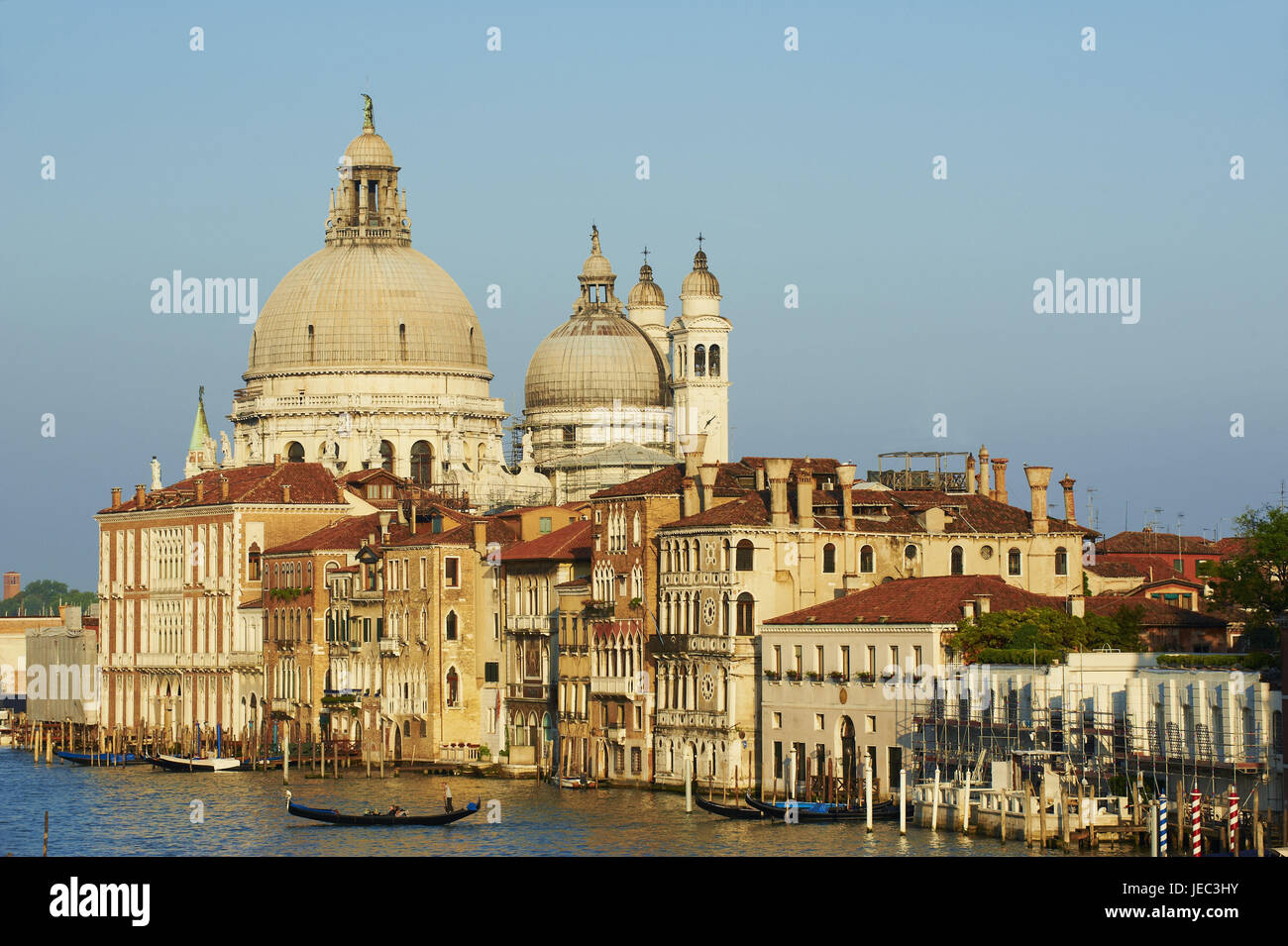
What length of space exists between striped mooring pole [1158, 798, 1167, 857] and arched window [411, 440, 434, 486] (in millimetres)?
63828

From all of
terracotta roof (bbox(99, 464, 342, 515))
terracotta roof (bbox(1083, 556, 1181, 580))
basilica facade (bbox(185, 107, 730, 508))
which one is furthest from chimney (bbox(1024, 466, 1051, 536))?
basilica facade (bbox(185, 107, 730, 508))

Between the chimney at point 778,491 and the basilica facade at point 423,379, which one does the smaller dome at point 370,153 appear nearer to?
the basilica facade at point 423,379

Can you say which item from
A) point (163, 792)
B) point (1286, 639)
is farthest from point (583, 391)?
point (1286, 639)

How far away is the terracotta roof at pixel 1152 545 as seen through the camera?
278 feet

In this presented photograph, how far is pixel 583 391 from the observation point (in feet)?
351

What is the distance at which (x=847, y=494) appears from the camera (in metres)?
62.2

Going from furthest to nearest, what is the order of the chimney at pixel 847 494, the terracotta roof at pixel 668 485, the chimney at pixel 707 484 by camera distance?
the terracotta roof at pixel 668 485, the chimney at pixel 707 484, the chimney at pixel 847 494

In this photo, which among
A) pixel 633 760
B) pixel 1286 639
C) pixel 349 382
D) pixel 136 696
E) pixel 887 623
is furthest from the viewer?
pixel 349 382

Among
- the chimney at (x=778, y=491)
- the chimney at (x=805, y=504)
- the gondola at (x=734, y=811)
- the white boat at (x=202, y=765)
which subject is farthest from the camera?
the white boat at (x=202, y=765)

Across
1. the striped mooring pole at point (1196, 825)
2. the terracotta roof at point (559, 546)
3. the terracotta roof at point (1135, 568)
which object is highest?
the terracotta roof at point (559, 546)

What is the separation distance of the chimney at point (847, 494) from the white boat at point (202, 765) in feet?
67.7

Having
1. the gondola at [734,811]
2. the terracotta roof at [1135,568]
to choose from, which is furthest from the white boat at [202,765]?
the terracotta roof at [1135,568]

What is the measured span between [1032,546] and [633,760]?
1049 centimetres
